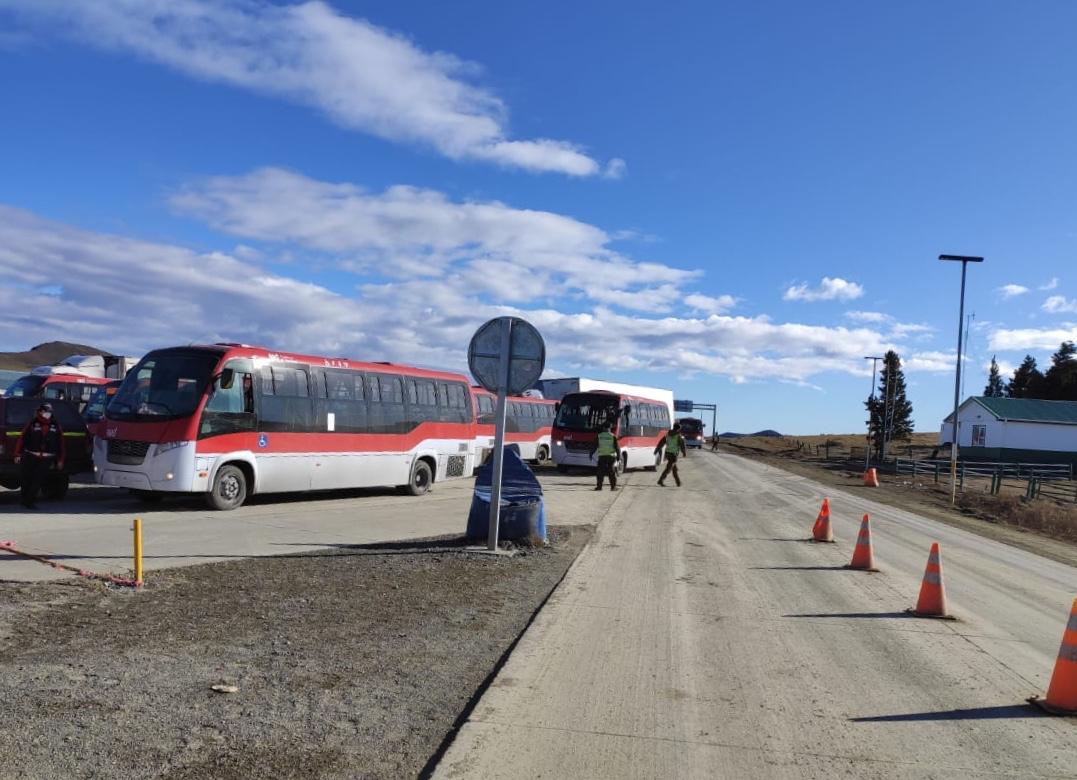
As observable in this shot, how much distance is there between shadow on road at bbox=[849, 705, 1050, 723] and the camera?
214 inches

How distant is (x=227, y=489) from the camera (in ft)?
51.0

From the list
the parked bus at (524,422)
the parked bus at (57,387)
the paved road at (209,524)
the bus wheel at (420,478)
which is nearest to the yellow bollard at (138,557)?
the paved road at (209,524)

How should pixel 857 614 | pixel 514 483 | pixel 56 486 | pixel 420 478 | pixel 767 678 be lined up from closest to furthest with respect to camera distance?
pixel 767 678
pixel 857 614
pixel 514 483
pixel 56 486
pixel 420 478

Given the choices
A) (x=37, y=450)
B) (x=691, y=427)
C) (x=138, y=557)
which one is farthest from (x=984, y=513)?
(x=691, y=427)

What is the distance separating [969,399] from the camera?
72.9 metres

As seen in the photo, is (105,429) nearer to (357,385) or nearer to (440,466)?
(357,385)

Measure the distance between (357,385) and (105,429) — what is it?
5655 millimetres

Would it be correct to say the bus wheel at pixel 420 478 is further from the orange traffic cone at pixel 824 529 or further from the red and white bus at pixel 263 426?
the orange traffic cone at pixel 824 529

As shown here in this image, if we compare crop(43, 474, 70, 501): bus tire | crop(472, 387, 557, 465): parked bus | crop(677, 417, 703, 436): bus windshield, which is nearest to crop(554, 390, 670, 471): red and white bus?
crop(472, 387, 557, 465): parked bus

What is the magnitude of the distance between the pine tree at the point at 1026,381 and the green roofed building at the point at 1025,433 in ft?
105

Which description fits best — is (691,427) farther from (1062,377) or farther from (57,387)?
(57,387)

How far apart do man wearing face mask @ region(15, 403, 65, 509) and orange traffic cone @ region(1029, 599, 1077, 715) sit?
14.3m

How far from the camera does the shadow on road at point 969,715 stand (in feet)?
17.9

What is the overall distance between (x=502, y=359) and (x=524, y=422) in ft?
81.2
